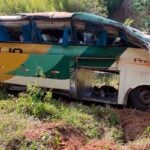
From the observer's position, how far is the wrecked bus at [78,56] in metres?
9.63

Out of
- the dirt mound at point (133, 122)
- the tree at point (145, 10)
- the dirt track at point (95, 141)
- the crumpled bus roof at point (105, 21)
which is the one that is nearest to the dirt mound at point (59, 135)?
the dirt track at point (95, 141)

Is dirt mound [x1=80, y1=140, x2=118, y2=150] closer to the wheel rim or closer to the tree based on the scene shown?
the wheel rim

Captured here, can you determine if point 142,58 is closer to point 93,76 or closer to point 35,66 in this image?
point 93,76

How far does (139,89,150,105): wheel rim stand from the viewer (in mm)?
9727

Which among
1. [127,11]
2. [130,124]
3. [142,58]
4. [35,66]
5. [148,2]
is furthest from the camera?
[127,11]

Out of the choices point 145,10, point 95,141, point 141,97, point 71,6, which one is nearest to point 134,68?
point 141,97

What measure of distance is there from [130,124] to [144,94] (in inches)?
44.5

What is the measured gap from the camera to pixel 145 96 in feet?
32.0

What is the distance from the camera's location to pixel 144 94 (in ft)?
32.0

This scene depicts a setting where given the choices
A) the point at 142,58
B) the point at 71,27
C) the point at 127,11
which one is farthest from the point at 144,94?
the point at 127,11

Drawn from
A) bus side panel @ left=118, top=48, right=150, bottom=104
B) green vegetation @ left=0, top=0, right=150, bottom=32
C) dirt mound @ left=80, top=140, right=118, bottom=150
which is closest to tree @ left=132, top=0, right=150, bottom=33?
green vegetation @ left=0, top=0, right=150, bottom=32

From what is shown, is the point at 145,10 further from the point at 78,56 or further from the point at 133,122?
the point at 133,122

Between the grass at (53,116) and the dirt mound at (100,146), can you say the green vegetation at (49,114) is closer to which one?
the grass at (53,116)

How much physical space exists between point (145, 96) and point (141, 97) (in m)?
0.09
